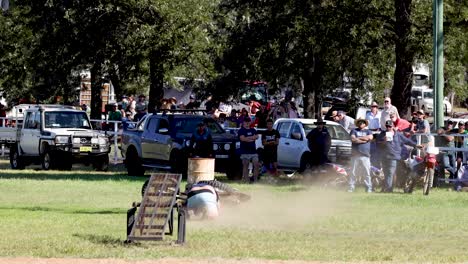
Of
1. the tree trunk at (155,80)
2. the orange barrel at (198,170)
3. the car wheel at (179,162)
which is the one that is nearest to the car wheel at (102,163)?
the car wheel at (179,162)

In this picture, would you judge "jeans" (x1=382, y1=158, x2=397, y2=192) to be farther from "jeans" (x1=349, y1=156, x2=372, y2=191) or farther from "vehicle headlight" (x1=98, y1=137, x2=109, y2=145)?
"vehicle headlight" (x1=98, y1=137, x2=109, y2=145)

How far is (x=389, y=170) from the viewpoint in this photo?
28.2 meters

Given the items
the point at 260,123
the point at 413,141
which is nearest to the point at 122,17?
the point at 260,123

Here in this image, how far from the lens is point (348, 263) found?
15.0 meters

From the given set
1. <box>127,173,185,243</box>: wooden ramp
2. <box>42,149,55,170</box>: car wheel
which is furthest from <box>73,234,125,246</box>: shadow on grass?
<box>42,149,55,170</box>: car wheel

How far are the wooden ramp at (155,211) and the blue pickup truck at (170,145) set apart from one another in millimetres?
15308

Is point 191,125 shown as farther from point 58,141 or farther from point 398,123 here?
point 398,123

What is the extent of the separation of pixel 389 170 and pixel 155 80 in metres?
21.5

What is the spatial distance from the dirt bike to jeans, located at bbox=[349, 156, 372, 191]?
95 cm

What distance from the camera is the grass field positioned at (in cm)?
1616

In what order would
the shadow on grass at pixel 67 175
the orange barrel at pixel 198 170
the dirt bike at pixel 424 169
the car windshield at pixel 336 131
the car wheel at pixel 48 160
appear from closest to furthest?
the orange barrel at pixel 198 170, the dirt bike at pixel 424 169, the shadow on grass at pixel 67 175, the car windshield at pixel 336 131, the car wheel at pixel 48 160

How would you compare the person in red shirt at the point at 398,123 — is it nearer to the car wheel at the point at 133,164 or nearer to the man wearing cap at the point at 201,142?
the man wearing cap at the point at 201,142

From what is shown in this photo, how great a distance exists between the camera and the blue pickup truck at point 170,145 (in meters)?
33.7

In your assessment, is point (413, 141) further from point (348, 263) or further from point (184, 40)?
point (184, 40)
